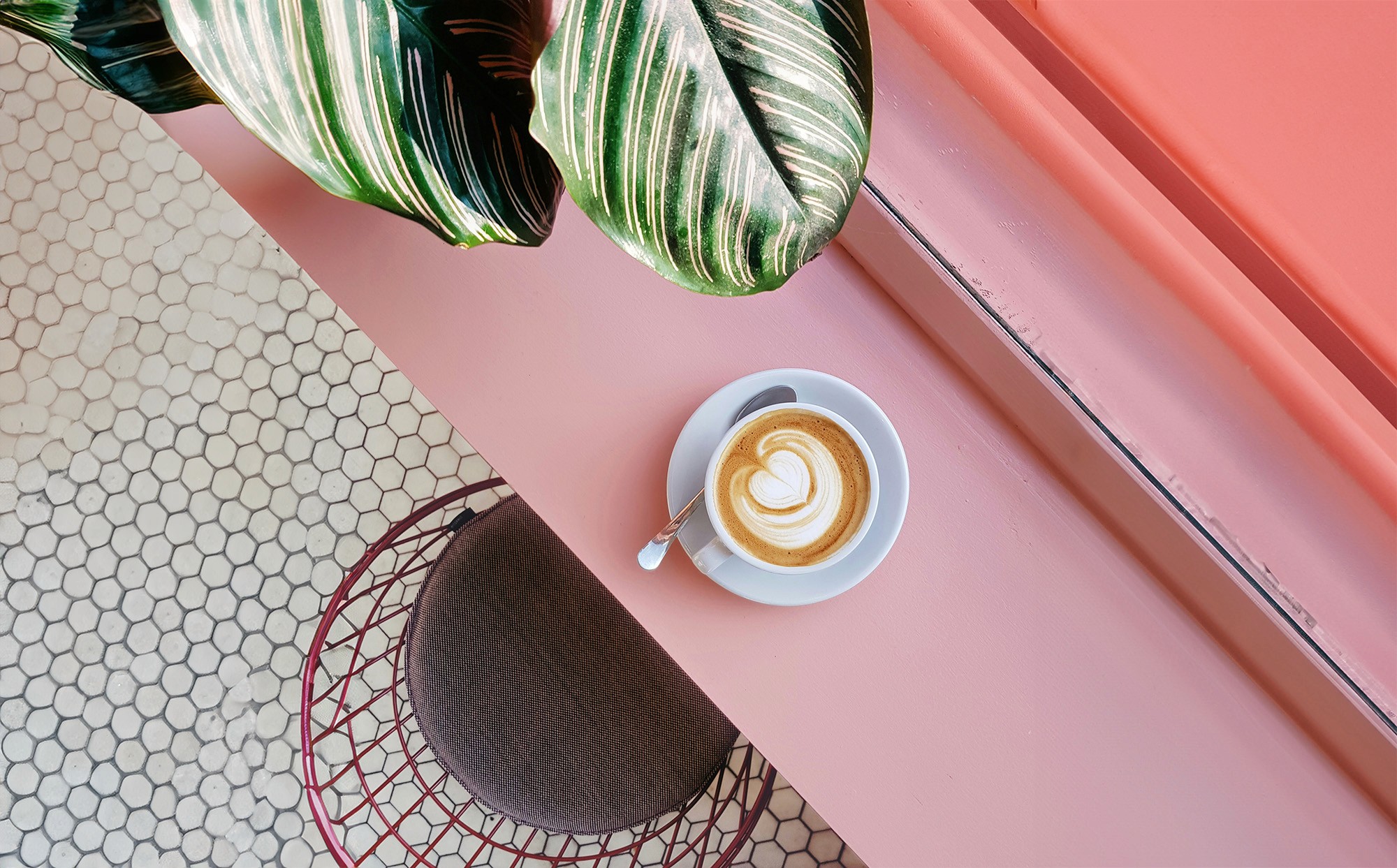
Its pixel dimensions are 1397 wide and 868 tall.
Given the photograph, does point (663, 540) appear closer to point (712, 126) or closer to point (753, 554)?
point (753, 554)

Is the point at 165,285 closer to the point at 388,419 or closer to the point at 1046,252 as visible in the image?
the point at 388,419

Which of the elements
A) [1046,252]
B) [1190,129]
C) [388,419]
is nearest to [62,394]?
[388,419]

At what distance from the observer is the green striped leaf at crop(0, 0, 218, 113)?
0.54 metres

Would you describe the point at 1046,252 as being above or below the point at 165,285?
below

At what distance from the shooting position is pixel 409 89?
49 centimetres

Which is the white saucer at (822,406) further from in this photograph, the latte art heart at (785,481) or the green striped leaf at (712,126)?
the green striped leaf at (712,126)

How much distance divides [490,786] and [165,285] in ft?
3.71

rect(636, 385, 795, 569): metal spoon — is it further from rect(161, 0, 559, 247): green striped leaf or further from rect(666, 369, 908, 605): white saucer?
rect(161, 0, 559, 247): green striped leaf

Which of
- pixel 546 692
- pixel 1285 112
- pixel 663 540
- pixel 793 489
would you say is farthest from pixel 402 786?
pixel 1285 112

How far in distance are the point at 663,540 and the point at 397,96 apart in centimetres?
40

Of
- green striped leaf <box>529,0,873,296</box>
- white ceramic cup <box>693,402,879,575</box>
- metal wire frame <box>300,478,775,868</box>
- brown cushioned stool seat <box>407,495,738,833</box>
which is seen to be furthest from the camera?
metal wire frame <box>300,478,775,868</box>

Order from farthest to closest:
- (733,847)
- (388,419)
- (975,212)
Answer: (388,419) → (733,847) → (975,212)

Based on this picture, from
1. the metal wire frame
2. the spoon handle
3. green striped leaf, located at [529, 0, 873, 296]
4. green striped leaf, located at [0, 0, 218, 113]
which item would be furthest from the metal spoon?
the metal wire frame

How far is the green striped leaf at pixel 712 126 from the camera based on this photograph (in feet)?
1.47
